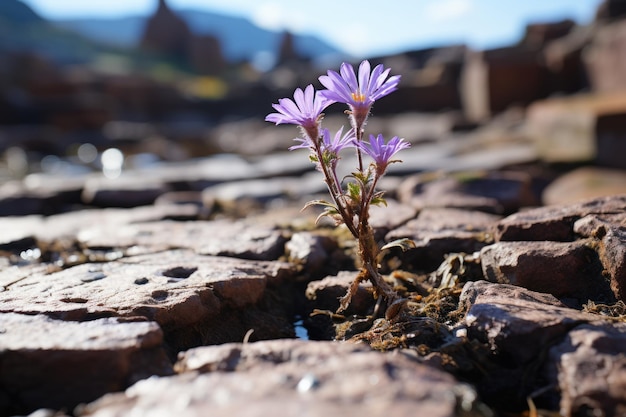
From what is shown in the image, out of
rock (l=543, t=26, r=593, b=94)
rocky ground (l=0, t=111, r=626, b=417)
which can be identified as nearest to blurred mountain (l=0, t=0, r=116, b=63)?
rock (l=543, t=26, r=593, b=94)

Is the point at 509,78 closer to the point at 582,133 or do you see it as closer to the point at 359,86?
the point at 582,133

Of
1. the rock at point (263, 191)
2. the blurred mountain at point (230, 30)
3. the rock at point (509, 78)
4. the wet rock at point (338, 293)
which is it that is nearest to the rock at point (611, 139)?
the rock at point (263, 191)

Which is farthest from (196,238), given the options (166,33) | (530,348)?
(166,33)

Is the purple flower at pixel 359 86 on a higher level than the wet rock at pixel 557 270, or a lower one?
higher

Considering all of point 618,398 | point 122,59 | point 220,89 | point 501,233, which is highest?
point 122,59

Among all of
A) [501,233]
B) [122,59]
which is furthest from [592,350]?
[122,59]

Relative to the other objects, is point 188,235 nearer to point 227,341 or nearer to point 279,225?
point 279,225

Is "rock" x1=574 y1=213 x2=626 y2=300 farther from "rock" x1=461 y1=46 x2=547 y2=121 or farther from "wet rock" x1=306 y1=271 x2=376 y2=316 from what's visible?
"rock" x1=461 y1=46 x2=547 y2=121

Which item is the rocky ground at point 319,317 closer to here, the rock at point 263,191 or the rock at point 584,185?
the rock at point 584,185
